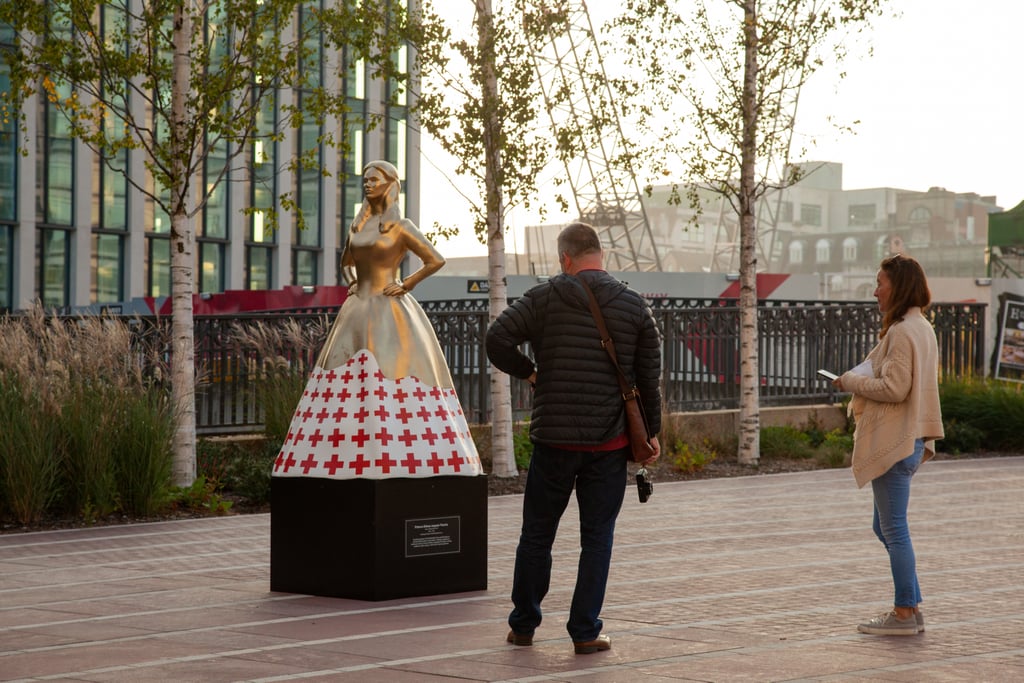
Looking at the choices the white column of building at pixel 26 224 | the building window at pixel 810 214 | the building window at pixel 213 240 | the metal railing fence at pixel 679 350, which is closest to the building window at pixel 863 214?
the building window at pixel 810 214

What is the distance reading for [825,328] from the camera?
2083cm

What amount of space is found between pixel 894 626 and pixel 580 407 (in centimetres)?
201

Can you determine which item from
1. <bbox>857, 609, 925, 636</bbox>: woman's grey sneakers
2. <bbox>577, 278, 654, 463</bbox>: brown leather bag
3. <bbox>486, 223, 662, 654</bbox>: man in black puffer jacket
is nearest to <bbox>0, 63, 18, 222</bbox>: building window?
<bbox>486, 223, 662, 654</bbox>: man in black puffer jacket

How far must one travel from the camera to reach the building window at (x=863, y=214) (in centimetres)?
12619

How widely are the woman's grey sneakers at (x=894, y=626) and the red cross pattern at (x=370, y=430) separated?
2589mm

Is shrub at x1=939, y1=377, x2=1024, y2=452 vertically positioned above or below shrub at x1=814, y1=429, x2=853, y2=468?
above

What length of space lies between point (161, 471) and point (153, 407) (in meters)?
0.56

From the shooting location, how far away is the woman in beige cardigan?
716 centimetres

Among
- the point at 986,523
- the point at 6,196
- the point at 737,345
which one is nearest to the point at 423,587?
the point at 986,523

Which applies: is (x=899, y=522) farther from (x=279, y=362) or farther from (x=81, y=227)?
(x=81, y=227)

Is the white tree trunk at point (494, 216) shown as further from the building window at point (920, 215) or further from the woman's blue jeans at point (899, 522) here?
the building window at point (920, 215)

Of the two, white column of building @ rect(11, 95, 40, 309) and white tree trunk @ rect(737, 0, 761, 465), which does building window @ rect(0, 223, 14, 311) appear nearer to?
white column of building @ rect(11, 95, 40, 309)

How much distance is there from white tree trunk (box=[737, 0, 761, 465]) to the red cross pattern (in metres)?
9.19

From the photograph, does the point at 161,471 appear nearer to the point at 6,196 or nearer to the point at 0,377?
the point at 0,377
